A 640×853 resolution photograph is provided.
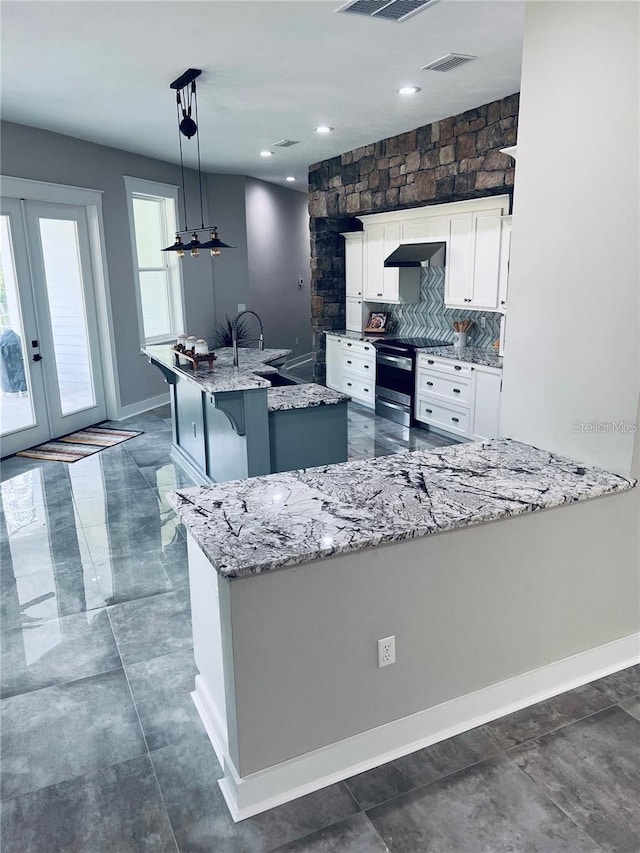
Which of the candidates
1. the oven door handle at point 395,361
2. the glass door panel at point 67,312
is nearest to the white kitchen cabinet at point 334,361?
the oven door handle at point 395,361

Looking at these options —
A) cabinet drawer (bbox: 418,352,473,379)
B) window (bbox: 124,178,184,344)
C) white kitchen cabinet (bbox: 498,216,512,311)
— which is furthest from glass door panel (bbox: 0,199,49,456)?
white kitchen cabinet (bbox: 498,216,512,311)

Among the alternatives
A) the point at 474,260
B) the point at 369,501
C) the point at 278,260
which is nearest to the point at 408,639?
the point at 369,501

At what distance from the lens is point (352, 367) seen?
7.45m

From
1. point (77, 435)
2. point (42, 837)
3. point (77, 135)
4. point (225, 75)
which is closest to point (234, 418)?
point (225, 75)

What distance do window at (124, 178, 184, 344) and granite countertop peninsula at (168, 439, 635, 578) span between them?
17.6 ft

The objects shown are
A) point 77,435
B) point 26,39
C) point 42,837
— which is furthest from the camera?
point 77,435

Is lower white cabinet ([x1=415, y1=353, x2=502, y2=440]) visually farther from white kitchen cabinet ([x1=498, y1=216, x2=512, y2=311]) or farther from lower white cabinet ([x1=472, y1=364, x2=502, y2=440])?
white kitchen cabinet ([x1=498, y1=216, x2=512, y2=311])

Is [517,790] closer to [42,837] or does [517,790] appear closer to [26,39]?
[42,837]

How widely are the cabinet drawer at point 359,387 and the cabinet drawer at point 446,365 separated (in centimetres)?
95

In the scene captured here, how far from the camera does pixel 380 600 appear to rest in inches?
76.7

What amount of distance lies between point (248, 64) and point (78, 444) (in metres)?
3.81

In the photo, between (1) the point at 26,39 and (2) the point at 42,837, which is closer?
(2) the point at 42,837

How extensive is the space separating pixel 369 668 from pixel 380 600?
24 cm

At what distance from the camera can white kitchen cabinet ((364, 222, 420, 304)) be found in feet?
22.3
